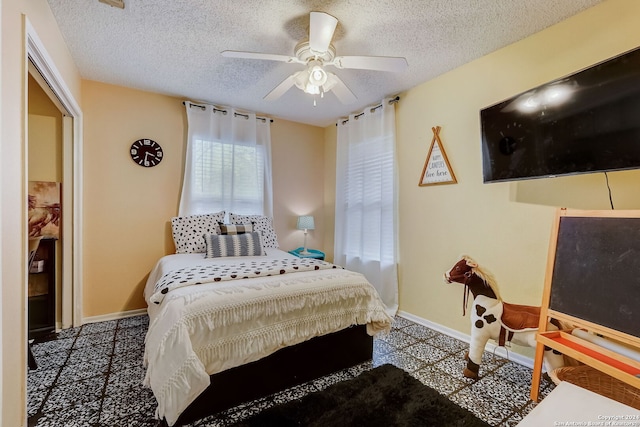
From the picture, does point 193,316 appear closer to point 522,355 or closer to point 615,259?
point 615,259

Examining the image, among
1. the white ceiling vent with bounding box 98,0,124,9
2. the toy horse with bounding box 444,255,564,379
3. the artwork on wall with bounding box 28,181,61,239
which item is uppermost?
the white ceiling vent with bounding box 98,0,124,9

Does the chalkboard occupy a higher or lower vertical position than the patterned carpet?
higher

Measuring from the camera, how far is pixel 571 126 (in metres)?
1.76

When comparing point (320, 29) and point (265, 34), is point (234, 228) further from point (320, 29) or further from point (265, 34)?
point (320, 29)

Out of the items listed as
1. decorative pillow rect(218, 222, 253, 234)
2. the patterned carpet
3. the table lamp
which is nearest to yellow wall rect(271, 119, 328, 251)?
Answer: the table lamp

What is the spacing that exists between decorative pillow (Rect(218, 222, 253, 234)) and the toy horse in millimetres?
2199

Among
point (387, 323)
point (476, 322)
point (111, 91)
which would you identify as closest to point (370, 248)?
point (387, 323)

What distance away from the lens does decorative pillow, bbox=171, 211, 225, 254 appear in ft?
10.6

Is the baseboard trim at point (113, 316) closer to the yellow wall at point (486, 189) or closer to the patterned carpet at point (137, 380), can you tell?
the patterned carpet at point (137, 380)

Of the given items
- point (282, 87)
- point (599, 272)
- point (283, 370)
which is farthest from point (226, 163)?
point (599, 272)

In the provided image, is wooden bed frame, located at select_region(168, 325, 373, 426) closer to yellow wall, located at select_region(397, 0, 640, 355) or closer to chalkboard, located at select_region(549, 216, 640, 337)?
yellow wall, located at select_region(397, 0, 640, 355)

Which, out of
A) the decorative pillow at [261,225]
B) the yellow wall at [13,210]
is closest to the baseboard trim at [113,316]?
the decorative pillow at [261,225]

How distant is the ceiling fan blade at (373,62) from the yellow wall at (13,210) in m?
1.74

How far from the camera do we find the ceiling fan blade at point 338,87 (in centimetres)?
224
